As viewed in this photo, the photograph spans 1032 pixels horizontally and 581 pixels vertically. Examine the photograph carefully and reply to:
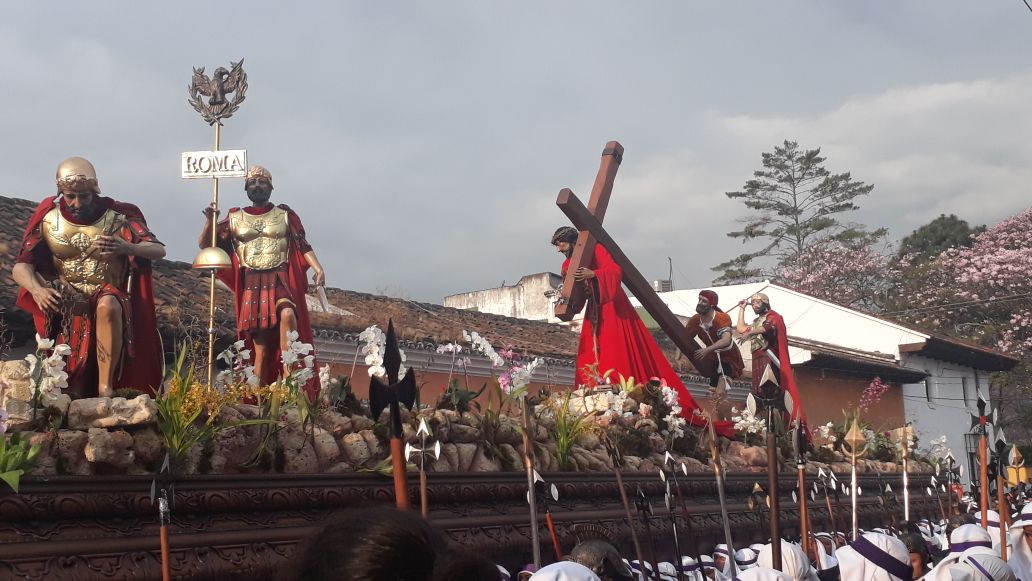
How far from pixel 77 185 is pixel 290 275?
7.11 feet

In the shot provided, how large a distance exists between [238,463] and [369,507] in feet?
13.4

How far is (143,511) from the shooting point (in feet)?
16.3

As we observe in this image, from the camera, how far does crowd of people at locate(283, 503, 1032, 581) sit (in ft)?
5.93

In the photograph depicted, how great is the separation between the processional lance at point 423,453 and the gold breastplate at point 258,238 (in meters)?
2.74

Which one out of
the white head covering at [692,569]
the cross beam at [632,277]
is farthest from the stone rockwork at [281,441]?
the cross beam at [632,277]

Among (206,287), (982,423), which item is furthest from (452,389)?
(206,287)

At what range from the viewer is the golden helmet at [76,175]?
264 inches

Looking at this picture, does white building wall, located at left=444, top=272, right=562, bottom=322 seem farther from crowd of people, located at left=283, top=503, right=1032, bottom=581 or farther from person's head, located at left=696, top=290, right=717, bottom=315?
crowd of people, located at left=283, top=503, right=1032, bottom=581

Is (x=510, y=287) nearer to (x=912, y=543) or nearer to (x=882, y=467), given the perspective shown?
(x=882, y=467)

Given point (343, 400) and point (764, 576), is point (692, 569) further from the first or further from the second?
point (764, 576)

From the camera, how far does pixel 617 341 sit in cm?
1037

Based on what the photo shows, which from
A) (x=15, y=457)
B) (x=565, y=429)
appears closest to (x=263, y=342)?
(x=565, y=429)

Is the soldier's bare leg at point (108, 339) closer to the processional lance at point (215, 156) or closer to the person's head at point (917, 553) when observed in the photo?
the processional lance at point (215, 156)

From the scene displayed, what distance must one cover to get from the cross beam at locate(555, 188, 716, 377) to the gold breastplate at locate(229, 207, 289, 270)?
295 cm
